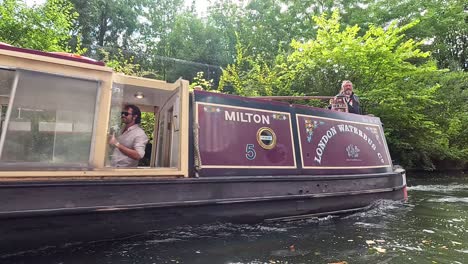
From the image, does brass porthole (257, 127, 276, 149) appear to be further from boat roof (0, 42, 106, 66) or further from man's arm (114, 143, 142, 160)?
boat roof (0, 42, 106, 66)

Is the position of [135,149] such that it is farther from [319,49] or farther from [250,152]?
[319,49]

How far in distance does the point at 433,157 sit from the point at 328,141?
13315 millimetres

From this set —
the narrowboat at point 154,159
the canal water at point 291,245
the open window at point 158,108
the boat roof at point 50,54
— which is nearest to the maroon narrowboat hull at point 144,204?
the narrowboat at point 154,159

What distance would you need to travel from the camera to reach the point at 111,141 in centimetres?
395

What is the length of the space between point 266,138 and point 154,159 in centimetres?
182

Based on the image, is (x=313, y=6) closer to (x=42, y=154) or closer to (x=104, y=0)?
(x=104, y=0)

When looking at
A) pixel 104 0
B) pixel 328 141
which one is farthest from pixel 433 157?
pixel 104 0

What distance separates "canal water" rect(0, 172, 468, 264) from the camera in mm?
3482

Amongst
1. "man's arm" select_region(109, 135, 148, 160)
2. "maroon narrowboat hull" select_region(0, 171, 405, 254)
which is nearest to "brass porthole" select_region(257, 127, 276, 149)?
"maroon narrowboat hull" select_region(0, 171, 405, 254)

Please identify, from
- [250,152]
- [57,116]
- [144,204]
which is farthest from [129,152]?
[250,152]

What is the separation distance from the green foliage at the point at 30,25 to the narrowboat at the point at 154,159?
598 cm

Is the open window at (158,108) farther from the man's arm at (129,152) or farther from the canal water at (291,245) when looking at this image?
the canal water at (291,245)

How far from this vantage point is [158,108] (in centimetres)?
549

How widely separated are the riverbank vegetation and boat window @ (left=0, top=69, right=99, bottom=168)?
7.02m
